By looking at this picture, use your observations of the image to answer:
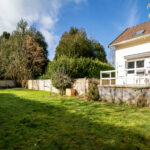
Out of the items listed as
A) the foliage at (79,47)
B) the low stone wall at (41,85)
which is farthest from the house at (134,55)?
the foliage at (79,47)

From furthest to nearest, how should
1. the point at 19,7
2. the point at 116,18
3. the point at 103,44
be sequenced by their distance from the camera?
the point at 103,44 < the point at 116,18 < the point at 19,7

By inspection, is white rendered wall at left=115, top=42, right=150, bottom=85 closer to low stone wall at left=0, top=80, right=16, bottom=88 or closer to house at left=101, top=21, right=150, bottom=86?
house at left=101, top=21, right=150, bottom=86

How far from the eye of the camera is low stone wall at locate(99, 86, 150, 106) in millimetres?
6648

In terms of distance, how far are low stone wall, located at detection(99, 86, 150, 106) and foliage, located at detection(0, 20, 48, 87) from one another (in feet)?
49.3

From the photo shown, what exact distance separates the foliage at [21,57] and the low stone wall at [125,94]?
15018mm

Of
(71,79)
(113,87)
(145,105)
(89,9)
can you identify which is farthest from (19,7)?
(145,105)

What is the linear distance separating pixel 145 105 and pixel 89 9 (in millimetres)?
7737

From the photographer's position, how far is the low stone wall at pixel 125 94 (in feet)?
21.8

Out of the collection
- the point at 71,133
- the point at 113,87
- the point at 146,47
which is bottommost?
the point at 71,133

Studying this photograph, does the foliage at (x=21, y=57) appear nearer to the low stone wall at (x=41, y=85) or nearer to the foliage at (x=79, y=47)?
the low stone wall at (x=41, y=85)

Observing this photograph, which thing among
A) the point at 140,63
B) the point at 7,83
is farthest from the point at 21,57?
the point at 140,63

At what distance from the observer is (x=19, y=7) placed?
775cm

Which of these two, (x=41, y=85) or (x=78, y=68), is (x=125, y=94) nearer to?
(x=78, y=68)

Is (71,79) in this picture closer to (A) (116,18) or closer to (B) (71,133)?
(A) (116,18)
